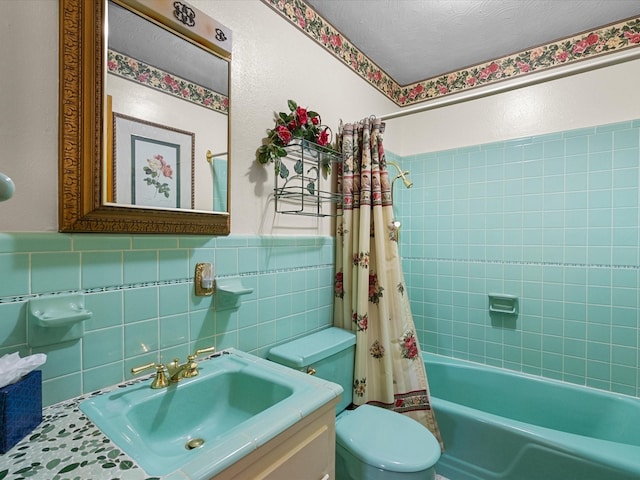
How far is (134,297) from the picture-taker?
1018mm

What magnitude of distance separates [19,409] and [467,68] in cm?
295

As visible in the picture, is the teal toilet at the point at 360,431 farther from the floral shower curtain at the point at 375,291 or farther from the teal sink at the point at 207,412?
the teal sink at the point at 207,412

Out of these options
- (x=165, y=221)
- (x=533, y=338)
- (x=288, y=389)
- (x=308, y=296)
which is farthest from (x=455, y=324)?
(x=165, y=221)

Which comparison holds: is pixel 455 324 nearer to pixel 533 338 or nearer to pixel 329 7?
pixel 533 338

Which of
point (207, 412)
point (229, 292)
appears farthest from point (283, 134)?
point (207, 412)

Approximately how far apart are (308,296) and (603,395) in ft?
5.96

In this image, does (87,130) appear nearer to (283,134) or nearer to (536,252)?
(283,134)

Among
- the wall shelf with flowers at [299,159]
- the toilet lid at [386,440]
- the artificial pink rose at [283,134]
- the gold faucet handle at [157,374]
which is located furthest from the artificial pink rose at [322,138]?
the toilet lid at [386,440]

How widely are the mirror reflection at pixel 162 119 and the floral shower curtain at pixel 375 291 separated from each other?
80cm

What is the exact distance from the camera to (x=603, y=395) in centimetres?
184

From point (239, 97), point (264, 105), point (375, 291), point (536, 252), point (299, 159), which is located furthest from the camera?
point (536, 252)

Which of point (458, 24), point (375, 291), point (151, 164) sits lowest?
point (375, 291)

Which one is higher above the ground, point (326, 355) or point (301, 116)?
point (301, 116)

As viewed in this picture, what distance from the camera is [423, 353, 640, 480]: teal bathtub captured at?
138cm
